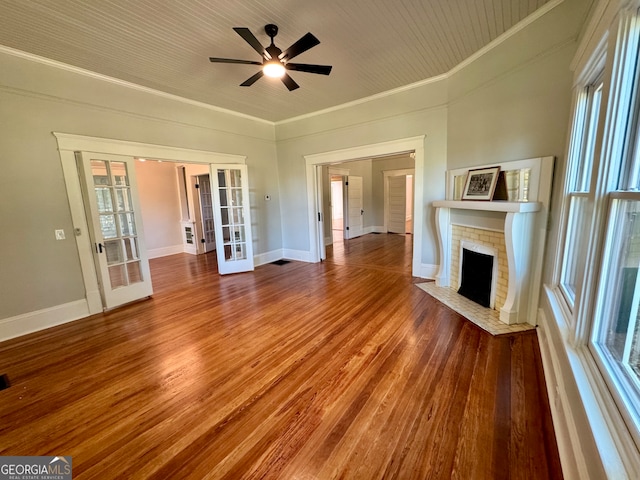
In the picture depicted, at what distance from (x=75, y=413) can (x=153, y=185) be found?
597 cm

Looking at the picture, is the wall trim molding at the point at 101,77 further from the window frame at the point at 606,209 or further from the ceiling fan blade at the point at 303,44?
the window frame at the point at 606,209

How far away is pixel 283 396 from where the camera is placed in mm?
1962

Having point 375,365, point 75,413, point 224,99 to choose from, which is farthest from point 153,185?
point 375,365

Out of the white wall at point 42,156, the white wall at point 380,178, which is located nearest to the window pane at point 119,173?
the white wall at point 42,156

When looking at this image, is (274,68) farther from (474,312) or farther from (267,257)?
(267,257)

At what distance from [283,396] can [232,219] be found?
3916 millimetres

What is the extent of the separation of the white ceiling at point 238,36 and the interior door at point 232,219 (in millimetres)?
1646

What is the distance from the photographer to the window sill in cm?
91

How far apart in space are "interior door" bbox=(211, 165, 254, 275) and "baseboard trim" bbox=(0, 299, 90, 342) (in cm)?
215

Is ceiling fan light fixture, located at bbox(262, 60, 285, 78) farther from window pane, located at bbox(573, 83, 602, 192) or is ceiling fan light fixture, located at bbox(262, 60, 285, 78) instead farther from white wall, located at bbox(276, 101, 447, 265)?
window pane, located at bbox(573, 83, 602, 192)

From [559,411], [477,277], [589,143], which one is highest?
[589,143]

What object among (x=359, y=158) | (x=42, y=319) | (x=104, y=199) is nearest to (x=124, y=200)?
(x=104, y=199)

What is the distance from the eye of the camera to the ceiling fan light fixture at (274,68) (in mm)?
2566

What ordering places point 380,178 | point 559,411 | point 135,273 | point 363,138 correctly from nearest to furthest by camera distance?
point 559,411 < point 135,273 < point 363,138 < point 380,178
